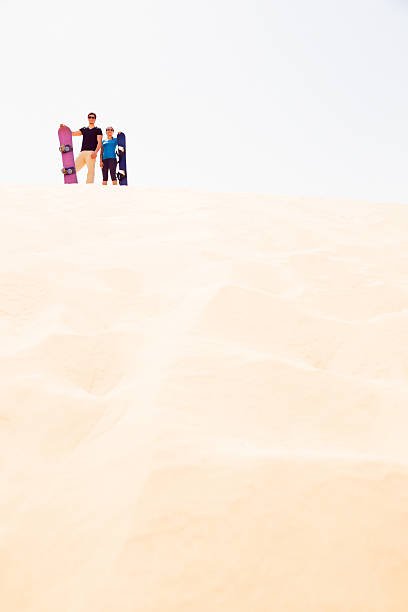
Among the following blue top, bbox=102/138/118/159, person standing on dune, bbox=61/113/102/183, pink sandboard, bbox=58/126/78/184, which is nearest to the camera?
person standing on dune, bbox=61/113/102/183

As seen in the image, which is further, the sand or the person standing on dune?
the person standing on dune

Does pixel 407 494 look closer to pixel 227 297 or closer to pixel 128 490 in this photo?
pixel 128 490

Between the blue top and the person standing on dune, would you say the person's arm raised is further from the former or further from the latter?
the blue top

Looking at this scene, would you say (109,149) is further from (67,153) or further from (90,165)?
(67,153)

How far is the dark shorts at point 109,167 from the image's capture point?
21.2 feet

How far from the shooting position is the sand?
0.62 m

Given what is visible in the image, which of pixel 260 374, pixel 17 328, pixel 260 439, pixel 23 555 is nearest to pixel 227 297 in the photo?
pixel 260 374

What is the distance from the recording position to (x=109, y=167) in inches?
256

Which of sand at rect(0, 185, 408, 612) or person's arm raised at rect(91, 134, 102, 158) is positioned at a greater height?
person's arm raised at rect(91, 134, 102, 158)

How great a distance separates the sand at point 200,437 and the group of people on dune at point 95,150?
4.59 m

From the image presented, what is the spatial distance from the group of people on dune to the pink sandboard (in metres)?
0.27

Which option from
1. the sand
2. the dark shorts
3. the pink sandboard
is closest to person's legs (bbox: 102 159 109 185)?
the dark shorts

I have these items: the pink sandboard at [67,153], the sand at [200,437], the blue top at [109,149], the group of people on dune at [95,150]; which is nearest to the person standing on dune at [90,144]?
the group of people on dune at [95,150]

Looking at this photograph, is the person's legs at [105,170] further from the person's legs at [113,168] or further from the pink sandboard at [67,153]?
the pink sandboard at [67,153]
